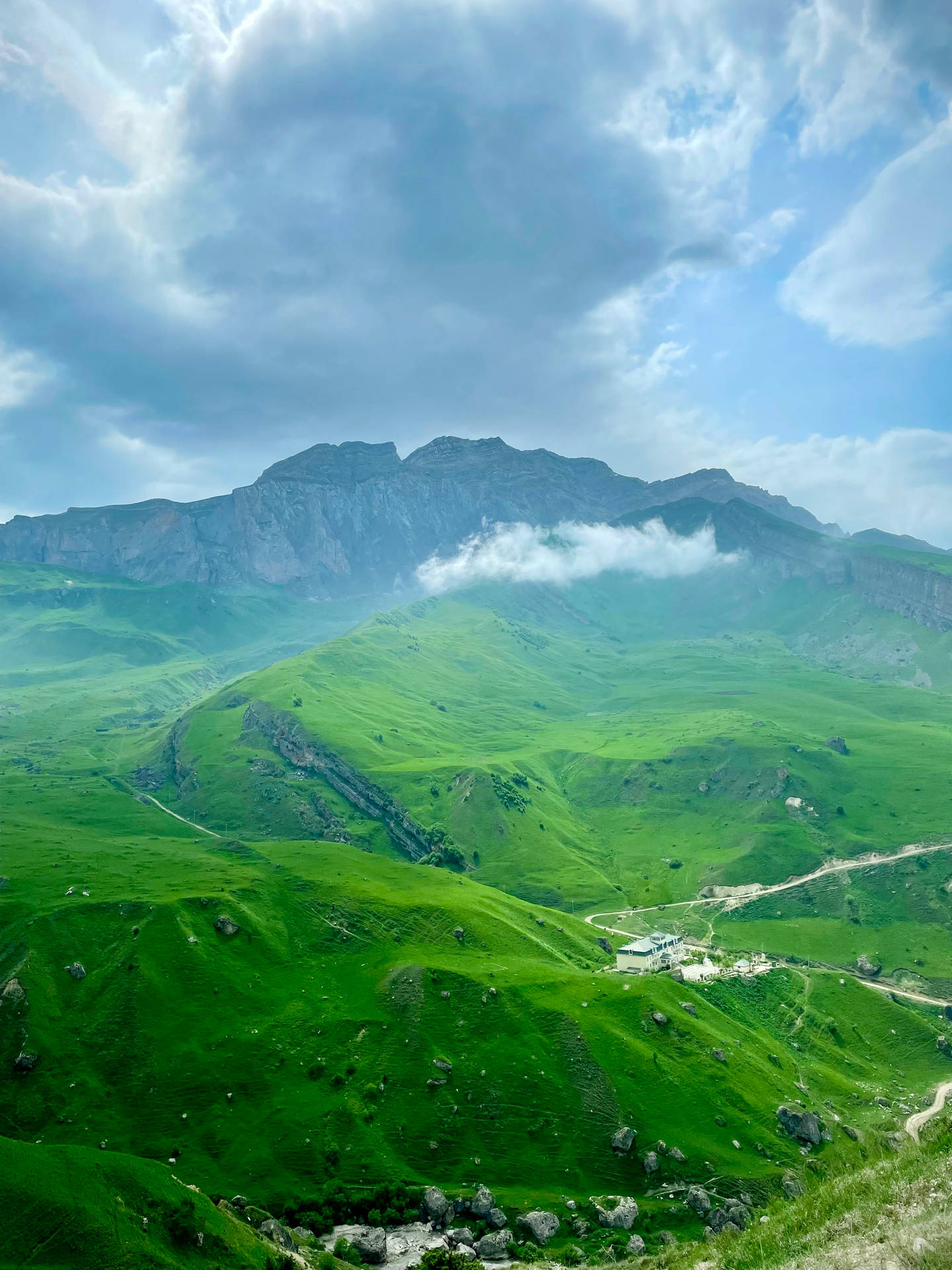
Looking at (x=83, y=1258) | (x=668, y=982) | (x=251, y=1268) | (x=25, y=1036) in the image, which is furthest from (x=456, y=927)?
(x=83, y=1258)

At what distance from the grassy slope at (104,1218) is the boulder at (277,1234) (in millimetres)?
5580

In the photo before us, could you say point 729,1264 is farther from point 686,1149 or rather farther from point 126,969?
point 126,969

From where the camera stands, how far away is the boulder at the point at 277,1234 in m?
95.2

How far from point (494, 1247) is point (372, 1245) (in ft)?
53.1

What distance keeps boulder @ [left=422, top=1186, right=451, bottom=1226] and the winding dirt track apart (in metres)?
77.3

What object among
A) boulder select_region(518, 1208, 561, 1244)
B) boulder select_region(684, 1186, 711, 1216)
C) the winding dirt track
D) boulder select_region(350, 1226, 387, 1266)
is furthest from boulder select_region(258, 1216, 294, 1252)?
the winding dirt track

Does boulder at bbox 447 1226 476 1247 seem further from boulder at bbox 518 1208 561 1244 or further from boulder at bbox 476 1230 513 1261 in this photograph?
boulder at bbox 518 1208 561 1244

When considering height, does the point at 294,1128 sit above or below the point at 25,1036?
below

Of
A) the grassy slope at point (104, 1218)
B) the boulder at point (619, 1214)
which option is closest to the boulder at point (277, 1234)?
the grassy slope at point (104, 1218)

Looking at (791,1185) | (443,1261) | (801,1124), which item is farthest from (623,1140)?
(443,1261)

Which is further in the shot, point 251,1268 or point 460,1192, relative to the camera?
point 460,1192

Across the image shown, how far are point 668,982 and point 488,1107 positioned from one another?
53.6 meters

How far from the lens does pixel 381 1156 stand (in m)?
121

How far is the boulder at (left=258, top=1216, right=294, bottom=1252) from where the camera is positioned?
9522cm
